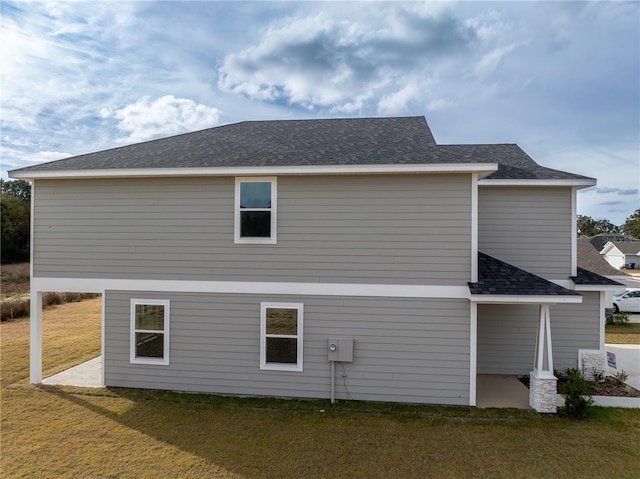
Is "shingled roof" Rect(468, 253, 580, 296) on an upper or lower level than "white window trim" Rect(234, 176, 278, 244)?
lower

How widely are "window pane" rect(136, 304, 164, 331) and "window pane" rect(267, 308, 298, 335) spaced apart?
2573 mm

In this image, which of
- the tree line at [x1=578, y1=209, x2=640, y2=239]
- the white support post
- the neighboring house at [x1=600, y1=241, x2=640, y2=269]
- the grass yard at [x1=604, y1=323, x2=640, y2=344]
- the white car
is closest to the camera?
the white support post

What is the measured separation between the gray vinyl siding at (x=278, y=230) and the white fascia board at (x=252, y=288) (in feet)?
0.43

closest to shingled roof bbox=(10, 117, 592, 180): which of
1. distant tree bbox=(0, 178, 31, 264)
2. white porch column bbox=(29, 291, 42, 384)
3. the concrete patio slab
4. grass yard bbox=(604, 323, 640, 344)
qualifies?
white porch column bbox=(29, 291, 42, 384)

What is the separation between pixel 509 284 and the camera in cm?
680

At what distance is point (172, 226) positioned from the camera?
7.65 m

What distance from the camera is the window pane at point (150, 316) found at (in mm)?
7672

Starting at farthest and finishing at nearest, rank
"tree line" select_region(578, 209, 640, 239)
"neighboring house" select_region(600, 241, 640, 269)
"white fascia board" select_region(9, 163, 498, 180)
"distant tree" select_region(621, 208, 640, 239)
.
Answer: "tree line" select_region(578, 209, 640, 239) → "distant tree" select_region(621, 208, 640, 239) → "neighboring house" select_region(600, 241, 640, 269) → "white fascia board" select_region(9, 163, 498, 180)

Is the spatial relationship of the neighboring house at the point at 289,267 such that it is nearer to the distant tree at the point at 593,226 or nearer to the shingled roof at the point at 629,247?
the shingled roof at the point at 629,247

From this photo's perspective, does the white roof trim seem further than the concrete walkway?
Yes

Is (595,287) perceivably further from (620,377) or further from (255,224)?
(255,224)

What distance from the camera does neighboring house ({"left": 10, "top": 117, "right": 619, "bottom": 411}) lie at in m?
6.91

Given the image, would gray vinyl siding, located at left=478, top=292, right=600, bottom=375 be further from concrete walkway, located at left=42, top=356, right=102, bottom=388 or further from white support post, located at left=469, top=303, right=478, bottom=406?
concrete walkway, located at left=42, top=356, right=102, bottom=388

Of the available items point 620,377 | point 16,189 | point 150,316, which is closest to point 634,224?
point 620,377
